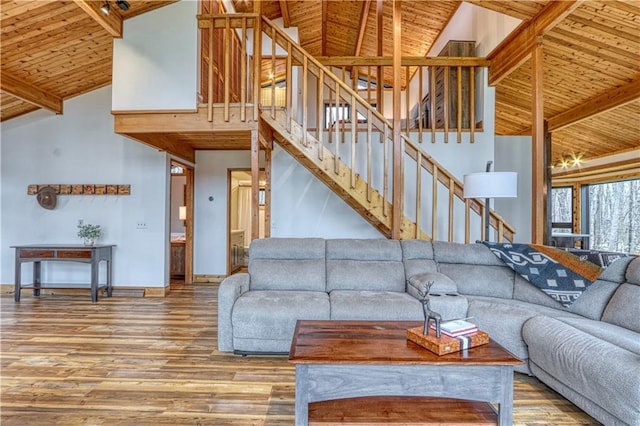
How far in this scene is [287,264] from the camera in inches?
138

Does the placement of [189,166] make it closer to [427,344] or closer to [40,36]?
[40,36]

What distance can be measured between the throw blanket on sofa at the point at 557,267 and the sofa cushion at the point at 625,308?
0.68 ft

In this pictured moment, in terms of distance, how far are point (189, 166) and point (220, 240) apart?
4.55 ft

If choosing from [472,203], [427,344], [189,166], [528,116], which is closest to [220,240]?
[189,166]

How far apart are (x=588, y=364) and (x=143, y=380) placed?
279 centimetres

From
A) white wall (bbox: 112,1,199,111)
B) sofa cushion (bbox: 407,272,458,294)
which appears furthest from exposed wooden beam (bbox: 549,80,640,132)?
white wall (bbox: 112,1,199,111)

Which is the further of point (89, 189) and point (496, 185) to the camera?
point (89, 189)

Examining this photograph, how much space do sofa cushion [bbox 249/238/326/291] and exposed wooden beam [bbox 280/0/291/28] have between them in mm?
5212

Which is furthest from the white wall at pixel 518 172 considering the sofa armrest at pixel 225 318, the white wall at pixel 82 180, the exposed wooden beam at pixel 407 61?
the white wall at pixel 82 180

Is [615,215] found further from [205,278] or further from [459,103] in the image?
[205,278]

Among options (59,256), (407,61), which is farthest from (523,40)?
(59,256)

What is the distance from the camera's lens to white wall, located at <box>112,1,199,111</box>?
4129 mm

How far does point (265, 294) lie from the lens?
10.3 ft

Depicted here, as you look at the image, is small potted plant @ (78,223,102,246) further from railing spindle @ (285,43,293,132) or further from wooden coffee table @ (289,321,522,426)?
wooden coffee table @ (289,321,522,426)
